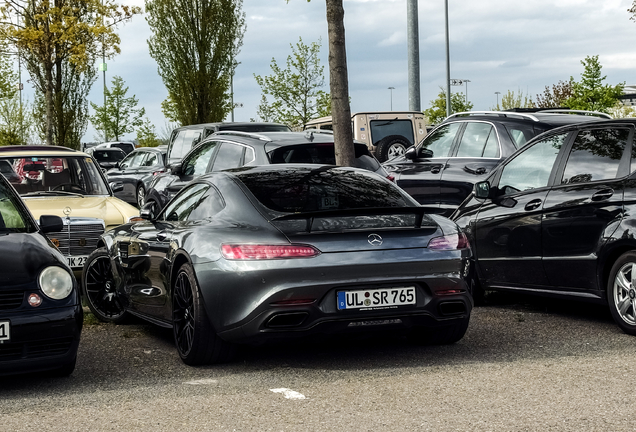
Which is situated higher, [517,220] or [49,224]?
[49,224]

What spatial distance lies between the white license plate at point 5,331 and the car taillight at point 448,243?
2729 millimetres

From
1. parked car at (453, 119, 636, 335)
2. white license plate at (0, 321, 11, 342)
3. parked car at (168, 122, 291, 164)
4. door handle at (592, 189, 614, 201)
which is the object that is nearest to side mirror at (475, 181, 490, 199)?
parked car at (453, 119, 636, 335)

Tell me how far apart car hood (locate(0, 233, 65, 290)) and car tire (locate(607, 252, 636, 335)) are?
4.12m

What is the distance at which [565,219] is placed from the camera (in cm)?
801

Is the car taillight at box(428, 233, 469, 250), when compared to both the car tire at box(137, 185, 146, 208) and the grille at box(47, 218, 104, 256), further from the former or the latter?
the car tire at box(137, 185, 146, 208)

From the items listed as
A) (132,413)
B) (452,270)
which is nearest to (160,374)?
(132,413)

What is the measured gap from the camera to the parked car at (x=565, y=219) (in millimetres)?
7504

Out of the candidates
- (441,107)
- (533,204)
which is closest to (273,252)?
(533,204)

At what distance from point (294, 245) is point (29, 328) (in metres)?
1.71

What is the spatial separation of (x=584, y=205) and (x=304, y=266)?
279 cm

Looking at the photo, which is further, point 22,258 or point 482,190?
point 482,190

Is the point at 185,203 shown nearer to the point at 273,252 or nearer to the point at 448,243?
the point at 273,252

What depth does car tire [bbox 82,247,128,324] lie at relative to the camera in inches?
349

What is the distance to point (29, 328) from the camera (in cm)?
598
